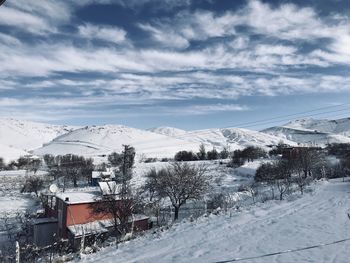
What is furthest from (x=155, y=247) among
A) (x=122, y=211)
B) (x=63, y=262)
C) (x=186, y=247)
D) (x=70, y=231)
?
(x=70, y=231)

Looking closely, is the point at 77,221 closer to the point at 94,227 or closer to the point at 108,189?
the point at 94,227

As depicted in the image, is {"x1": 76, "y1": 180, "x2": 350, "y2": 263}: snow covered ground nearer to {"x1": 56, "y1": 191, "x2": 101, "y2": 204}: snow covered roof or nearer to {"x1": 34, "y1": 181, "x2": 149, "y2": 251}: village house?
{"x1": 34, "y1": 181, "x2": 149, "y2": 251}: village house

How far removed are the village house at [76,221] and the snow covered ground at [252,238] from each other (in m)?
11.9

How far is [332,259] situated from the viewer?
10.5m

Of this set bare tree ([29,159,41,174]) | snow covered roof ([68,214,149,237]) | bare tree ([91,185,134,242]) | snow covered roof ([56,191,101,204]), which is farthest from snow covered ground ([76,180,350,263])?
bare tree ([29,159,41,174])

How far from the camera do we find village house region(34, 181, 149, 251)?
93.5 feet

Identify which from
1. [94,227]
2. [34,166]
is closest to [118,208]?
[94,227]

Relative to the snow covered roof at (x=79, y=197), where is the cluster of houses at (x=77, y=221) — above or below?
below

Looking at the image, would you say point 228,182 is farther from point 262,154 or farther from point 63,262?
point 262,154

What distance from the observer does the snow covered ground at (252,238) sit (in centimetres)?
1182

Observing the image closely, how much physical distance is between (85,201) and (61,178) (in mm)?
52755

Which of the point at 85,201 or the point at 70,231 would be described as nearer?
the point at 70,231

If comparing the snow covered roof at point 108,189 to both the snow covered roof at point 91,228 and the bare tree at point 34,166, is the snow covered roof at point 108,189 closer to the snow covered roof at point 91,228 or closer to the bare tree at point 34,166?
the snow covered roof at point 91,228

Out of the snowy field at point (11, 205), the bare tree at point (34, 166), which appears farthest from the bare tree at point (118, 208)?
the bare tree at point (34, 166)
